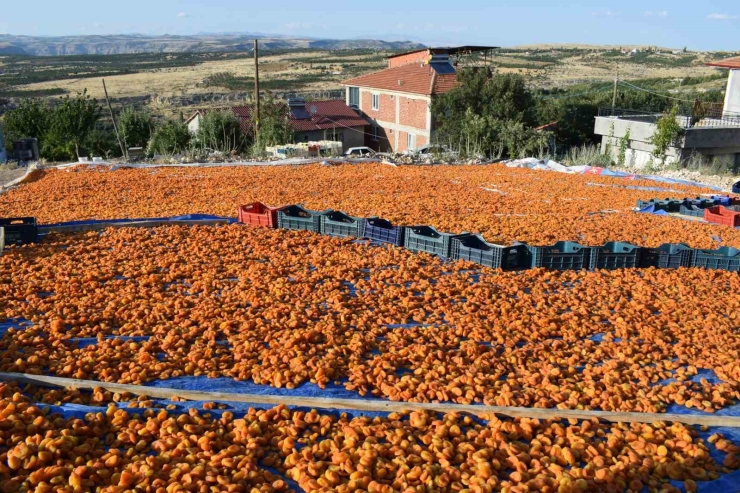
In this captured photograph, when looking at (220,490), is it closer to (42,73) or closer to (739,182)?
(739,182)

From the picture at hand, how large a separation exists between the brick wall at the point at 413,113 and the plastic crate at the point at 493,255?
23.4 m

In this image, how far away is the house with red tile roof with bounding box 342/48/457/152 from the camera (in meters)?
30.3

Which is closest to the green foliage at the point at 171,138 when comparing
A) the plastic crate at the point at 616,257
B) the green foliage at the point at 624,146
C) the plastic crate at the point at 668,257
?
the green foliage at the point at 624,146

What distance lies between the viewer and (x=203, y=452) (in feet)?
11.2

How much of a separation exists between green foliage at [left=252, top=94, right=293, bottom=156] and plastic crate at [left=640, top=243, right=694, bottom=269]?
1406 cm

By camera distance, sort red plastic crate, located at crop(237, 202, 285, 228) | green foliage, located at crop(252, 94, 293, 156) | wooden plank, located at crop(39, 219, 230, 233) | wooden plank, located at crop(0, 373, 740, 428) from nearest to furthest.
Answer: wooden plank, located at crop(0, 373, 740, 428) < wooden plank, located at crop(39, 219, 230, 233) < red plastic crate, located at crop(237, 202, 285, 228) < green foliage, located at crop(252, 94, 293, 156)

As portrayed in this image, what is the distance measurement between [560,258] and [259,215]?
4.56 m

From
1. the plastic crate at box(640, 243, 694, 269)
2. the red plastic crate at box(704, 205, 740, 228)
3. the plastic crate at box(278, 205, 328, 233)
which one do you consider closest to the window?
the red plastic crate at box(704, 205, 740, 228)

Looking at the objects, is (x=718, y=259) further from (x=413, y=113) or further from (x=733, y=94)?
(x=413, y=113)

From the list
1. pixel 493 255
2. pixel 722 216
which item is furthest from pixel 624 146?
pixel 493 255

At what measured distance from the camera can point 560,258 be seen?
292 inches

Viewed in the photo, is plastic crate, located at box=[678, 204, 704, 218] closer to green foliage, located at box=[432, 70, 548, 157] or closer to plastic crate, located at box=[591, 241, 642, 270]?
plastic crate, located at box=[591, 241, 642, 270]

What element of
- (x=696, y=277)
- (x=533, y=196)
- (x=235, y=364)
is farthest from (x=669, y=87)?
(x=235, y=364)

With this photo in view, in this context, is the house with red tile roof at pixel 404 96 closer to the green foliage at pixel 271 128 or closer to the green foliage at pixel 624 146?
the green foliage at pixel 271 128
